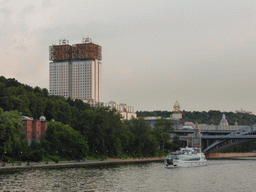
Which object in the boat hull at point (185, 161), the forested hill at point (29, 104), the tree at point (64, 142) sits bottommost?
the boat hull at point (185, 161)

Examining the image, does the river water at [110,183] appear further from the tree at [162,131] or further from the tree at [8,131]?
the tree at [162,131]

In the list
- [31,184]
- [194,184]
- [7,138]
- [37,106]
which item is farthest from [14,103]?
[194,184]

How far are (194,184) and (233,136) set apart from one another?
323 ft

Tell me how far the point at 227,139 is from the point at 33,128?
83821 mm

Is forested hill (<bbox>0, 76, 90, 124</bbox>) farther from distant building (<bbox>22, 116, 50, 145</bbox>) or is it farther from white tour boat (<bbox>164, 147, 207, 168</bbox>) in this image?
white tour boat (<bbox>164, 147, 207, 168</bbox>)

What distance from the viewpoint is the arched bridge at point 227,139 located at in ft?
516

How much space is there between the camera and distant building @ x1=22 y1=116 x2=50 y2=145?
102500 mm

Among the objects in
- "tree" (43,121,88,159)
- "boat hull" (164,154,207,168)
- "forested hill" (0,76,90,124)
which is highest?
"forested hill" (0,76,90,124)

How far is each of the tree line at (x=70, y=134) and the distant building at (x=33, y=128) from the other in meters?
4.44

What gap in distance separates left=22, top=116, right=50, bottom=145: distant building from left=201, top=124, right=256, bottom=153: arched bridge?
7550cm

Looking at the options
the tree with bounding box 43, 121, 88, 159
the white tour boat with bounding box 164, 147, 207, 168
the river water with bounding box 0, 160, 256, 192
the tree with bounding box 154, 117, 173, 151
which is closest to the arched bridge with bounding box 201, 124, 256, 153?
the tree with bounding box 154, 117, 173, 151

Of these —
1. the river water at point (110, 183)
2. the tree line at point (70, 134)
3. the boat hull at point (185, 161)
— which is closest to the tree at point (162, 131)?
the tree line at point (70, 134)

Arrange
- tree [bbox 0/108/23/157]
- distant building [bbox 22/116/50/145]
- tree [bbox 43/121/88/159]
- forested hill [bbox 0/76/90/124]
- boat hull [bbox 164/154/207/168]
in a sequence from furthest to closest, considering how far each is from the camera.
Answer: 1. forested hill [bbox 0/76/90/124]
2. distant building [bbox 22/116/50/145]
3. tree [bbox 43/121/88/159]
4. boat hull [bbox 164/154/207/168]
5. tree [bbox 0/108/23/157]

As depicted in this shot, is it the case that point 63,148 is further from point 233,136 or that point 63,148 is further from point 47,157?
point 233,136
